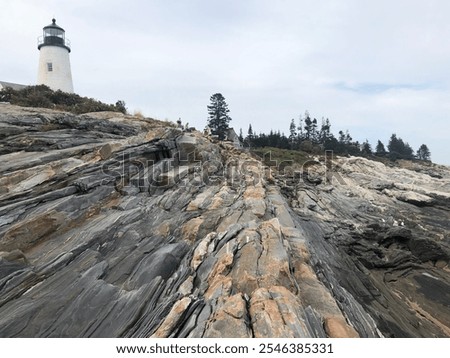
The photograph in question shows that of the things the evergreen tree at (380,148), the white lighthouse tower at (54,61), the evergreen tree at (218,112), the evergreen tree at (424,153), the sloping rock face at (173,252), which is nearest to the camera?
the sloping rock face at (173,252)

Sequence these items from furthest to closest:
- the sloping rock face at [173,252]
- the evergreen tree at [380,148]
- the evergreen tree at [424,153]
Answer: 1. the evergreen tree at [424,153]
2. the evergreen tree at [380,148]
3. the sloping rock face at [173,252]

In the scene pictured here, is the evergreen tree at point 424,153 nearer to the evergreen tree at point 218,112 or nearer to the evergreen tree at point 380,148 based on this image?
the evergreen tree at point 380,148

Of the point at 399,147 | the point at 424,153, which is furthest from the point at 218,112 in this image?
the point at 424,153

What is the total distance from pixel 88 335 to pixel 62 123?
55.0ft

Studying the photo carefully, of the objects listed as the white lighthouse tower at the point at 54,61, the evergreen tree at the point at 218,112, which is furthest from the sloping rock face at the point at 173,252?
the evergreen tree at the point at 218,112

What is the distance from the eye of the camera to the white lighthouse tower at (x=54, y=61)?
1618 inches

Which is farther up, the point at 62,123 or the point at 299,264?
the point at 62,123

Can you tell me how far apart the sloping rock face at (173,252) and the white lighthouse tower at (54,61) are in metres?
22.4

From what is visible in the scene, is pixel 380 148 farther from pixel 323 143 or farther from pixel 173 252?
pixel 173 252

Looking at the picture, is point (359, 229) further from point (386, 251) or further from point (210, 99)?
point (210, 99)

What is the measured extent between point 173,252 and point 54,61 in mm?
42613

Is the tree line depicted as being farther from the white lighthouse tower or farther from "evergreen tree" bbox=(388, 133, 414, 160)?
the white lighthouse tower

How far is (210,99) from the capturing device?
3118 inches
